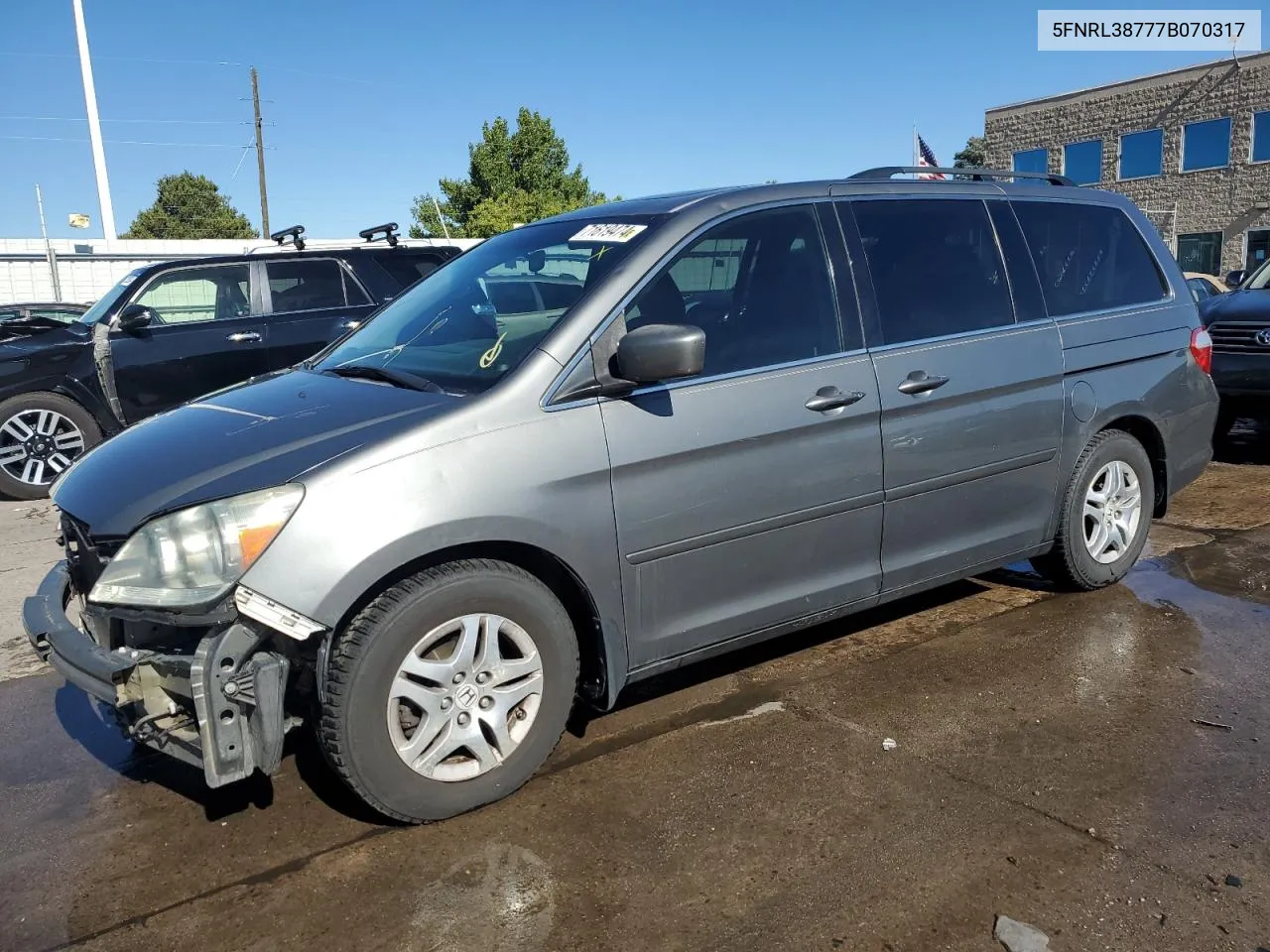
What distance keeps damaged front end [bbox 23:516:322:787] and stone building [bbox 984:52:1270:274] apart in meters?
36.4

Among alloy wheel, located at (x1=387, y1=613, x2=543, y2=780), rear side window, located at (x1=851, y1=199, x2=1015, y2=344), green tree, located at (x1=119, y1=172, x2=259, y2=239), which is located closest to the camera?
alloy wheel, located at (x1=387, y1=613, x2=543, y2=780)

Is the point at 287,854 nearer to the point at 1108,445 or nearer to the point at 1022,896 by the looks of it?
the point at 1022,896

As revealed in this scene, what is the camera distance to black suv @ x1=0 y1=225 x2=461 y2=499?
7973 mm

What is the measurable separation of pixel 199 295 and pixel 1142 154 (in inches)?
1424

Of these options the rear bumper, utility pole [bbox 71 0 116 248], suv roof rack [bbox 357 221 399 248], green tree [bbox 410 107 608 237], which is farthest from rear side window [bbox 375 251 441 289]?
green tree [bbox 410 107 608 237]

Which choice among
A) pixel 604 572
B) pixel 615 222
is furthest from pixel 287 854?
pixel 615 222

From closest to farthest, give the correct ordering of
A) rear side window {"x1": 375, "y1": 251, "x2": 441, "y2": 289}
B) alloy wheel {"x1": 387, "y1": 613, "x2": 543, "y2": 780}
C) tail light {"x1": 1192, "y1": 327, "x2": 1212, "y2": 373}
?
alloy wheel {"x1": 387, "y1": 613, "x2": 543, "y2": 780} < tail light {"x1": 1192, "y1": 327, "x2": 1212, "y2": 373} < rear side window {"x1": 375, "y1": 251, "x2": 441, "y2": 289}

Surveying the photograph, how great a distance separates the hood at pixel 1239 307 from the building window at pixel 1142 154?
1233 inches

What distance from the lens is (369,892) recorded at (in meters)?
2.76

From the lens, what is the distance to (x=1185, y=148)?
34688mm

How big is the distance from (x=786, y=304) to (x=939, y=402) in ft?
2.43

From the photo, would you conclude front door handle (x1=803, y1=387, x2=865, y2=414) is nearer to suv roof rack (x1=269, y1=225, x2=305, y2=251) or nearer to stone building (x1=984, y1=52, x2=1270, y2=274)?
suv roof rack (x1=269, y1=225, x2=305, y2=251)

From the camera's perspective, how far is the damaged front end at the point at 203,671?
264 cm

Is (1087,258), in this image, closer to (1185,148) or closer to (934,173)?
(934,173)
